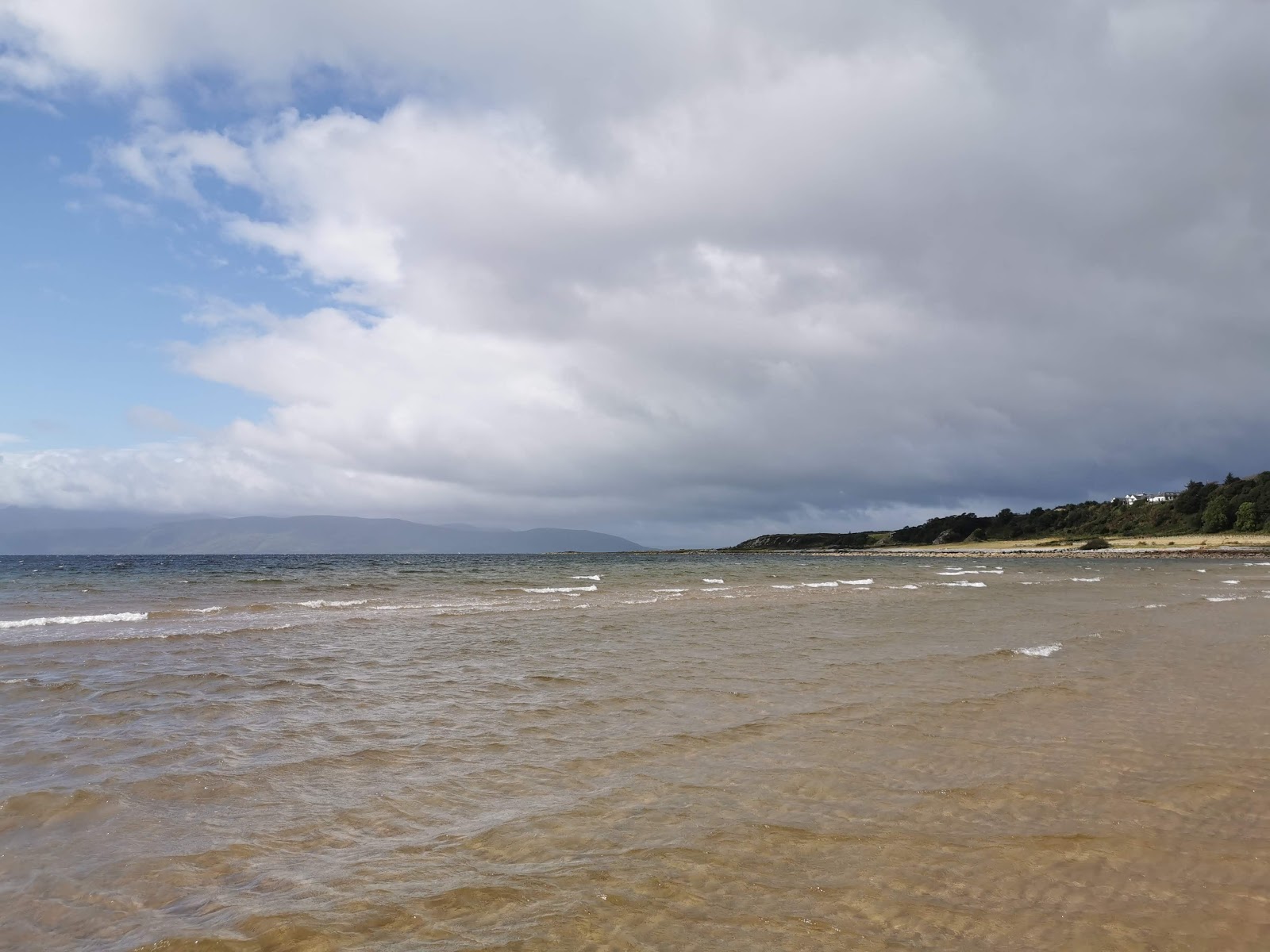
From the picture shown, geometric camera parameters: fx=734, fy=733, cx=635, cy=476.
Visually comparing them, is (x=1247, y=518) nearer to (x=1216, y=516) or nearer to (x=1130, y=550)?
(x=1216, y=516)

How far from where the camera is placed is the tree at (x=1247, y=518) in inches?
4422

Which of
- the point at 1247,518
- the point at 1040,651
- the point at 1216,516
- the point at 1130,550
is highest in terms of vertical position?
the point at 1216,516

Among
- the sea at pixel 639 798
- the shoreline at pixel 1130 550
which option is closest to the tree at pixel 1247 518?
the shoreline at pixel 1130 550

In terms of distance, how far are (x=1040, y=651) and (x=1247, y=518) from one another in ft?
421

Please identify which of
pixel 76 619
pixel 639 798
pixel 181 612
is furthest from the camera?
pixel 181 612

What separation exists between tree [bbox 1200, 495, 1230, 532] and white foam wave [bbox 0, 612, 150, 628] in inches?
5808

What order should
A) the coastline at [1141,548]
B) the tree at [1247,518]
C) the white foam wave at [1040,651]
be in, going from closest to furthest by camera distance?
the white foam wave at [1040,651] → the coastline at [1141,548] → the tree at [1247,518]

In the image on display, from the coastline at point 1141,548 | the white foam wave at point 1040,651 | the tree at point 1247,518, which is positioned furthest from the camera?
the tree at point 1247,518

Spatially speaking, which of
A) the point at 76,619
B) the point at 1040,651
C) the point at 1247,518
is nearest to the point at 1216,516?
the point at 1247,518

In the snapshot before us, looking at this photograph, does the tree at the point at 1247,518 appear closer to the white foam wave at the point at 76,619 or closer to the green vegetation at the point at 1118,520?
the green vegetation at the point at 1118,520

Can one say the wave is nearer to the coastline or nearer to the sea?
the sea

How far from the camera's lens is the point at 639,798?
7113mm

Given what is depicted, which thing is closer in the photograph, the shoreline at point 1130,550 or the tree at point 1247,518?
the shoreline at point 1130,550

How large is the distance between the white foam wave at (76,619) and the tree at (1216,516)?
14753 centimetres
